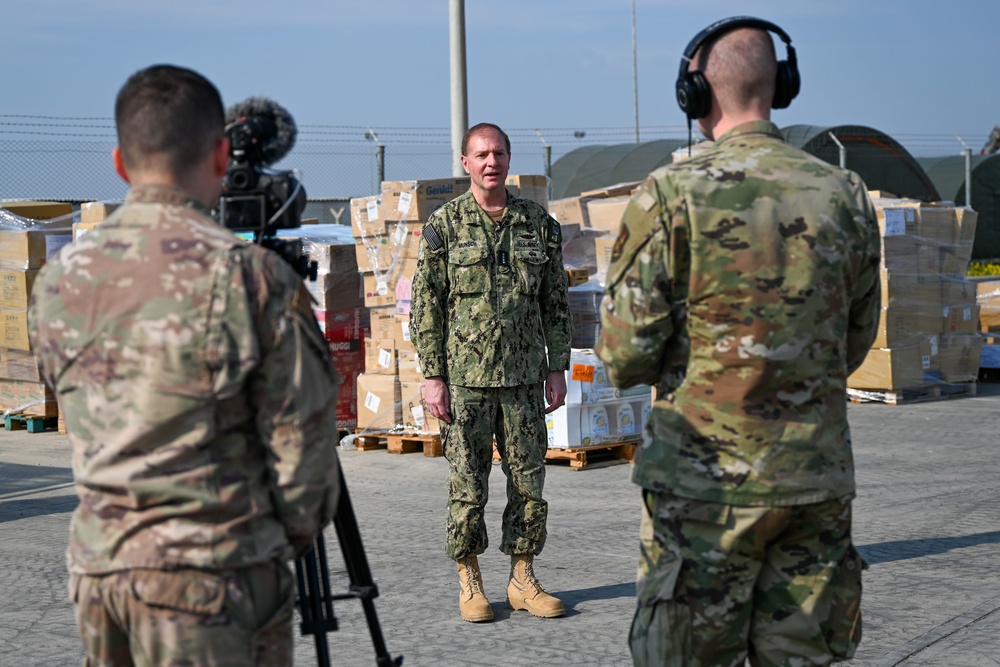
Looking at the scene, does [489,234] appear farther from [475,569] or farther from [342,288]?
[342,288]

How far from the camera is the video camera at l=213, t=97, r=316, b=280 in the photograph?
2963mm

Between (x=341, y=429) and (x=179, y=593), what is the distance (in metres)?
8.63

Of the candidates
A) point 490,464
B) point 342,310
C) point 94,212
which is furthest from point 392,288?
point 490,464

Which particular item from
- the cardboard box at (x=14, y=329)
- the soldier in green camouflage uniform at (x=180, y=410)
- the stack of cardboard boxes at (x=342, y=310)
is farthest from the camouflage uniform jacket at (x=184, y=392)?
the cardboard box at (x=14, y=329)

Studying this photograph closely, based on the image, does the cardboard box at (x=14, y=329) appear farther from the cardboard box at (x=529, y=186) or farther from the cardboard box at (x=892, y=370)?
the cardboard box at (x=892, y=370)

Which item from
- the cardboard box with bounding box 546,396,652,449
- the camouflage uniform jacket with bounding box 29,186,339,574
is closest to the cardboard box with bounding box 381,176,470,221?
the cardboard box with bounding box 546,396,652,449

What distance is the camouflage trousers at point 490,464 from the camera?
17.7ft

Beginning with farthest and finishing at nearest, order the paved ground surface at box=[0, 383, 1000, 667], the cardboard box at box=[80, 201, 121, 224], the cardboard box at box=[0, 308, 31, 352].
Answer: the cardboard box at box=[0, 308, 31, 352]
the cardboard box at box=[80, 201, 121, 224]
the paved ground surface at box=[0, 383, 1000, 667]

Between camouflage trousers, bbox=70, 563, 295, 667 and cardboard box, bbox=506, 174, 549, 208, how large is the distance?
759cm

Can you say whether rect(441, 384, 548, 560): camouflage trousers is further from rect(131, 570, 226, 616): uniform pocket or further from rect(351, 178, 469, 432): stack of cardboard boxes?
rect(351, 178, 469, 432): stack of cardboard boxes

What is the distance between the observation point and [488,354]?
5441 millimetres

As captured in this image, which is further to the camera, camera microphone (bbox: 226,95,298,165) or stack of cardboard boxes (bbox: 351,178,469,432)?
stack of cardboard boxes (bbox: 351,178,469,432)

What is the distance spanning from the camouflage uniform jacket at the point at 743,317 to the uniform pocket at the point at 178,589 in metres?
1.14

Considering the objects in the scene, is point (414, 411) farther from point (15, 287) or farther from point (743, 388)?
point (743, 388)
